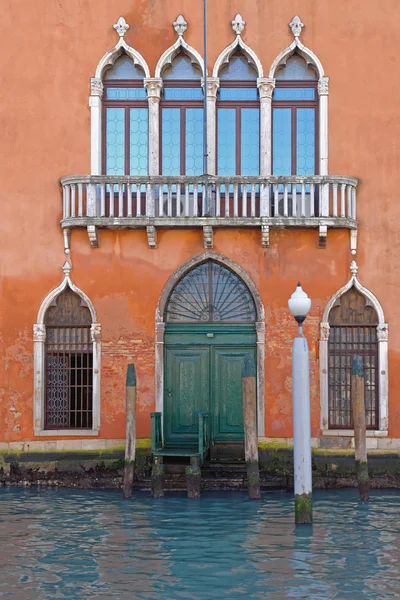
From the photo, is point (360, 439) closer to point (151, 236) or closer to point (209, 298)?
point (209, 298)

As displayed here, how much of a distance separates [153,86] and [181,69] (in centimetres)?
51

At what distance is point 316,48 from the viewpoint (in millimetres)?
13562

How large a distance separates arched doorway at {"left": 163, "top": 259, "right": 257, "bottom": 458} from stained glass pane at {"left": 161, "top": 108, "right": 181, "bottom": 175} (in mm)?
1357

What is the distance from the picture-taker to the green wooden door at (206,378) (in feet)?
44.3

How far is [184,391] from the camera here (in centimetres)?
1355

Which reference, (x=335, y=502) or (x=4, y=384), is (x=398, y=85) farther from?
(x=4, y=384)

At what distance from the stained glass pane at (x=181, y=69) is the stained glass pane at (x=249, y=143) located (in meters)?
0.83

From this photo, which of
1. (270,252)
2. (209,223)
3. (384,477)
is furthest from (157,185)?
(384,477)

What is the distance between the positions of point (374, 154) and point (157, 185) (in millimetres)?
2855

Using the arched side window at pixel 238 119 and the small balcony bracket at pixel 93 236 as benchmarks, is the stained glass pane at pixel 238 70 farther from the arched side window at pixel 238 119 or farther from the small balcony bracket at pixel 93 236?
the small balcony bracket at pixel 93 236

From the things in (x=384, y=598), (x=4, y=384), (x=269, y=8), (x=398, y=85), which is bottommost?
(x=384, y=598)

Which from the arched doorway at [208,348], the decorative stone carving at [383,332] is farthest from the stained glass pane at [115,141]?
the decorative stone carving at [383,332]

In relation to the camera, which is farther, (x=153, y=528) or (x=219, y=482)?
(x=219, y=482)

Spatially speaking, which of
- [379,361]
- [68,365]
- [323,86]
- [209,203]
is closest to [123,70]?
[209,203]
